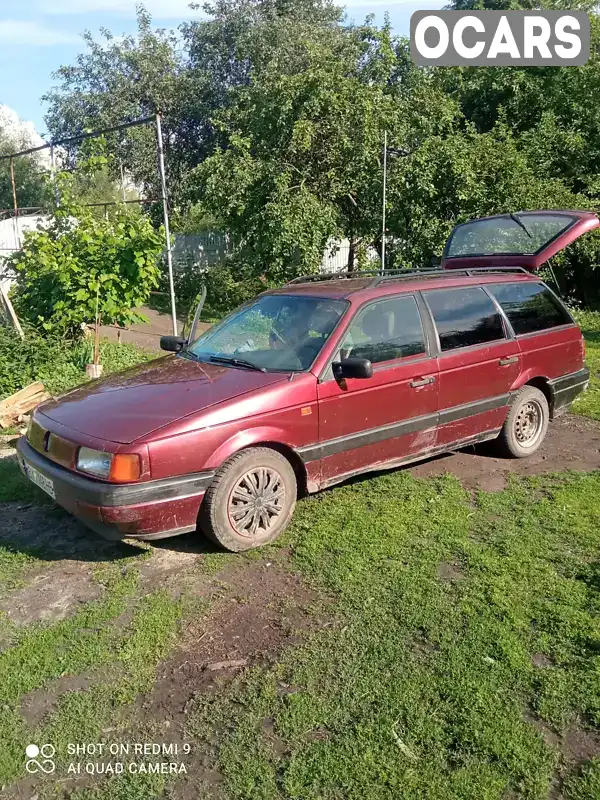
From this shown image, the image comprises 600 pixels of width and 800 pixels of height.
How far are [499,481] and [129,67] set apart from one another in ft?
78.7

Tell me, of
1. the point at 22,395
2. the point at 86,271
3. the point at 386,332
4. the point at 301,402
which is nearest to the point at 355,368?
the point at 301,402

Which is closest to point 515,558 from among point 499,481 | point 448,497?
point 448,497

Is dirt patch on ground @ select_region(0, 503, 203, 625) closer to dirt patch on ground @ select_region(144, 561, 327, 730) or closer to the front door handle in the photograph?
dirt patch on ground @ select_region(144, 561, 327, 730)

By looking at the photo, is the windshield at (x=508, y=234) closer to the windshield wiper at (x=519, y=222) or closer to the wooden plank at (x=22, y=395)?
the windshield wiper at (x=519, y=222)

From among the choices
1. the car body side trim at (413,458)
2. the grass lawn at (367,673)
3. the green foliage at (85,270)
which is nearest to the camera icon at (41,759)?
the grass lawn at (367,673)

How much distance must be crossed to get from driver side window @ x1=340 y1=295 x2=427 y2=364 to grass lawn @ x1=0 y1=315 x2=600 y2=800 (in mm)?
1183

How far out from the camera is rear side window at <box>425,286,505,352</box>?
17.2ft

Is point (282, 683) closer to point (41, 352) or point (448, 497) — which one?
point (448, 497)

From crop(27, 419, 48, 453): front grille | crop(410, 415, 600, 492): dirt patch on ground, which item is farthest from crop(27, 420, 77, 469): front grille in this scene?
crop(410, 415, 600, 492): dirt patch on ground

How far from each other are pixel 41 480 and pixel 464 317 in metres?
3.40

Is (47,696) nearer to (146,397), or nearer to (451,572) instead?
(146,397)

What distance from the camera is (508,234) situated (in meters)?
7.18

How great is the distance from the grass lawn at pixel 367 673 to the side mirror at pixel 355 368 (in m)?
1.03

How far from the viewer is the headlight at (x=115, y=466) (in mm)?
3754
